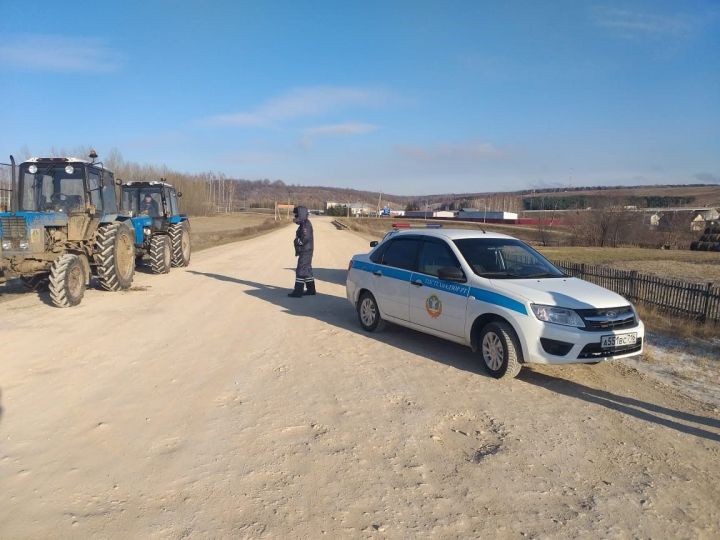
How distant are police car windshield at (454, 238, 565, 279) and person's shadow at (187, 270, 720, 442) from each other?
1.16m

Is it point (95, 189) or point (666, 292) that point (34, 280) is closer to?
point (95, 189)

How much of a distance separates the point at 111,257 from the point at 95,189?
156cm

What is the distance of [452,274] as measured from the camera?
21.7 ft

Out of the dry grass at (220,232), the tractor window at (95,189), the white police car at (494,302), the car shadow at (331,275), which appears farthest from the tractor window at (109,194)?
the dry grass at (220,232)

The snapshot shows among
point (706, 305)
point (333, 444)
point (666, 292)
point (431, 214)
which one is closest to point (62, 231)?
point (333, 444)

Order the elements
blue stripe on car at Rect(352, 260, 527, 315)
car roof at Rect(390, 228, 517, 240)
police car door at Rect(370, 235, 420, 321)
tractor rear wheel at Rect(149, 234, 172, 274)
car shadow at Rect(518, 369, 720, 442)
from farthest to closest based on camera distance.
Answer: tractor rear wheel at Rect(149, 234, 172, 274)
police car door at Rect(370, 235, 420, 321)
car roof at Rect(390, 228, 517, 240)
blue stripe on car at Rect(352, 260, 527, 315)
car shadow at Rect(518, 369, 720, 442)

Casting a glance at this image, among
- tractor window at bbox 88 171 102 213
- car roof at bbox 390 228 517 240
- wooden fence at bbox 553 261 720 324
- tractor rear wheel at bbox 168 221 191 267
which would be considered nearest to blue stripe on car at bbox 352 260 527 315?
car roof at bbox 390 228 517 240

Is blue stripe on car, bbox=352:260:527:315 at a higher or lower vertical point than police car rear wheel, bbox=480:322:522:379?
higher

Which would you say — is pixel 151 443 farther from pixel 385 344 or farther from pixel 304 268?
pixel 304 268

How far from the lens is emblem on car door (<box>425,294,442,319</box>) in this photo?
6.88 metres

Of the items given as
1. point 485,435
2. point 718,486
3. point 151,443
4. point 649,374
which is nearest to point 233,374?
point 151,443

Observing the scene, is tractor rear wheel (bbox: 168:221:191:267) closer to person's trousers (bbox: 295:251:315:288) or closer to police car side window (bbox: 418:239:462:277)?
person's trousers (bbox: 295:251:315:288)

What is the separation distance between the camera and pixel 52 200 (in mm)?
11328

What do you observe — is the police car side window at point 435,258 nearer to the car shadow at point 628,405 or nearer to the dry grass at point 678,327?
the car shadow at point 628,405
